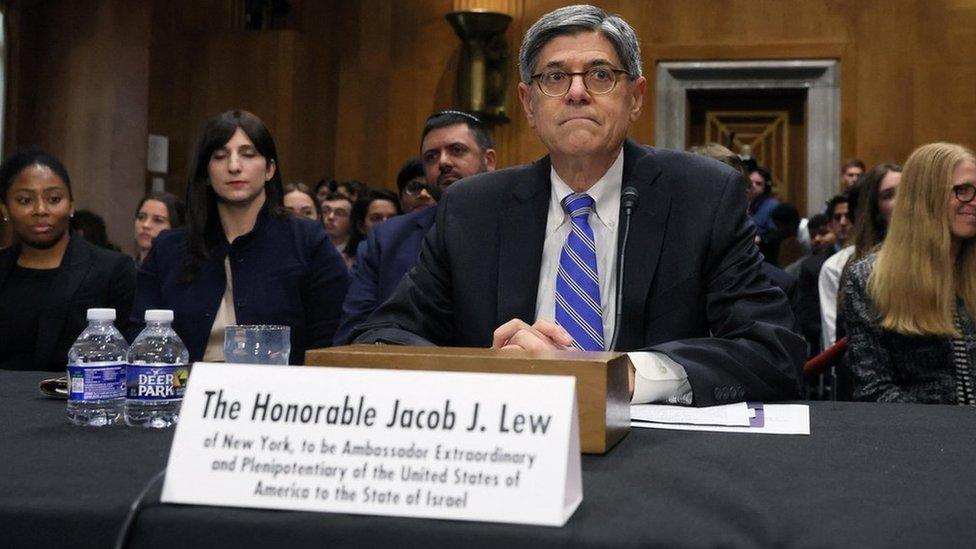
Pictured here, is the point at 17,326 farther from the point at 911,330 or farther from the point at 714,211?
the point at 911,330

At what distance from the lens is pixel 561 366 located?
1.25 m

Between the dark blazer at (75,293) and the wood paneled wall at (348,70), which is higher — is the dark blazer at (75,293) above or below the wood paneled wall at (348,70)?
below

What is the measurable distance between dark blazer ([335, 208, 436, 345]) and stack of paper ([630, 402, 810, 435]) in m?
1.94

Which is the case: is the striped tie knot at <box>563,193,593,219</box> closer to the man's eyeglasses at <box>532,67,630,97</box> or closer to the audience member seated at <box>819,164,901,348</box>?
the man's eyeglasses at <box>532,67,630,97</box>

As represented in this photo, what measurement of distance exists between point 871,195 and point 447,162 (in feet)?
6.25

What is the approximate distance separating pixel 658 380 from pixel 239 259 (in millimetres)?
1936

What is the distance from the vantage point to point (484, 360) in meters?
1.26

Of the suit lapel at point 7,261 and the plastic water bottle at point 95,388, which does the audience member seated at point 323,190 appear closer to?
the suit lapel at point 7,261

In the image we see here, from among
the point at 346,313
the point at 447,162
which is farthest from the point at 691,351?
the point at 447,162

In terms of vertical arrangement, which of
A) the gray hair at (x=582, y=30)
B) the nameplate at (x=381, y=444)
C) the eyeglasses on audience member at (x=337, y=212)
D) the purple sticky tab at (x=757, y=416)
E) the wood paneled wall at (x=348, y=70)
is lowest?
the purple sticky tab at (x=757, y=416)

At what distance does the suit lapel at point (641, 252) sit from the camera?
79.0 inches

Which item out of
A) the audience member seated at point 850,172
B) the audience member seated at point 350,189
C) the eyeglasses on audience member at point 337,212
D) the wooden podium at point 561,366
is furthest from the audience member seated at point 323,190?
the wooden podium at point 561,366

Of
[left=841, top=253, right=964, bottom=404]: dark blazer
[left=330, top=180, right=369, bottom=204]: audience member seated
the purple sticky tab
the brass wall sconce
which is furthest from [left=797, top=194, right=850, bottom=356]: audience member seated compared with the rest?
the purple sticky tab

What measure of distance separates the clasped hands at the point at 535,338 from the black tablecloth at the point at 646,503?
26cm
